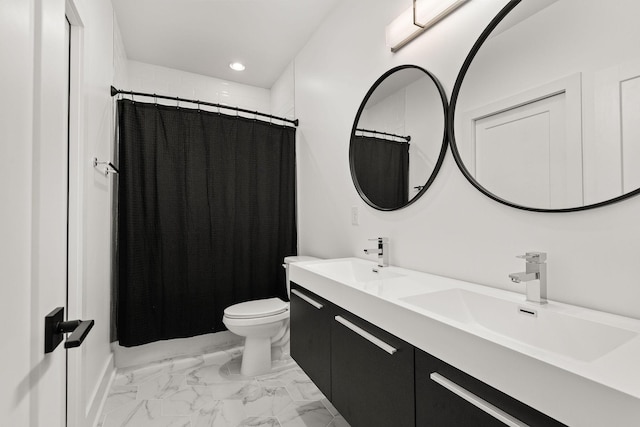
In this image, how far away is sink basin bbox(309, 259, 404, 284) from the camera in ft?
5.04

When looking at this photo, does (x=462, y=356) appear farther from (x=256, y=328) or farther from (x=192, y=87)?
(x=192, y=87)

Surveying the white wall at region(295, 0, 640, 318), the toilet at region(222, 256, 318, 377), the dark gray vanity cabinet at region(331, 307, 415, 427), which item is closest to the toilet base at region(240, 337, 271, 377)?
the toilet at region(222, 256, 318, 377)

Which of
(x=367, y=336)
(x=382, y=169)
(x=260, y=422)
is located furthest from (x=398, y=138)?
(x=260, y=422)

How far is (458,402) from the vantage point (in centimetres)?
72

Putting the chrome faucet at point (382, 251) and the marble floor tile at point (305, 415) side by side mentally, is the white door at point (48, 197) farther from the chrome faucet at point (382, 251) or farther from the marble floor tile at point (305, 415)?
the chrome faucet at point (382, 251)

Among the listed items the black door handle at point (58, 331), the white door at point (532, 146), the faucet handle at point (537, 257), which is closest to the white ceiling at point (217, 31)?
the white door at point (532, 146)

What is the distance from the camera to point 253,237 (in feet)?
8.23

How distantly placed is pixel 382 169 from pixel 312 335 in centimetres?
98

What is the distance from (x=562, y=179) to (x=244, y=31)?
238 centimetres

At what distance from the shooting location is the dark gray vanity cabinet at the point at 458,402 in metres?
0.61

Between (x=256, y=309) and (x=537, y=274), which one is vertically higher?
(x=537, y=274)

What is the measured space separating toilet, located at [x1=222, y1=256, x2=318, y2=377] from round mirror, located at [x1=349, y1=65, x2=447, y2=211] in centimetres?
83

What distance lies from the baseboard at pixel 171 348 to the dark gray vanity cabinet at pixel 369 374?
59.6 inches

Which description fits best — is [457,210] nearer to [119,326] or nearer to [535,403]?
[535,403]
